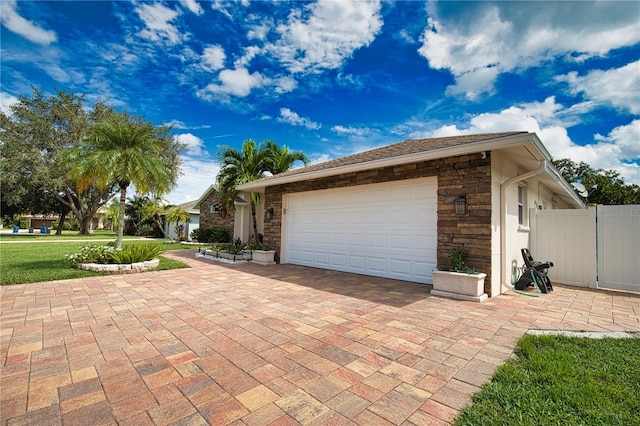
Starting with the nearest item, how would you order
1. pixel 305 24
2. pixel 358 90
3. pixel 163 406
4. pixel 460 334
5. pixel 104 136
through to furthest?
pixel 163 406, pixel 460 334, pixel 305 24, pixel 104 136, pixel 358 90

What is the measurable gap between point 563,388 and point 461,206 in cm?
385

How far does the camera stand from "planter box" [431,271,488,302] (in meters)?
5.13

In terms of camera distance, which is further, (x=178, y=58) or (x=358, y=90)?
(x=358, y=90)

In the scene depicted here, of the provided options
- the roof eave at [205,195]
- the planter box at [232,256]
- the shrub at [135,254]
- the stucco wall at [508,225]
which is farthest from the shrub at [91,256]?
the roof eave at [205,195]

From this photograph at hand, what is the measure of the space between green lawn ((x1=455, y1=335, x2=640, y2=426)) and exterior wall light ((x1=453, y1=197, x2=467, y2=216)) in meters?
2.92

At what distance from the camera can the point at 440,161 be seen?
6164 millimetres

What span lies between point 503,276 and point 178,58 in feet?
35.7

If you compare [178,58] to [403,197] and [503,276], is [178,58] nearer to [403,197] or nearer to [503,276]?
[403,197]

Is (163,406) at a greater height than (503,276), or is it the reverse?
(503,276)

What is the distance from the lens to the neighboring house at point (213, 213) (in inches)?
701

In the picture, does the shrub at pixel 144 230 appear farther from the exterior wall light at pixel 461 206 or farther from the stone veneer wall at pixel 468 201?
the exterior wall light at pixel 461 206

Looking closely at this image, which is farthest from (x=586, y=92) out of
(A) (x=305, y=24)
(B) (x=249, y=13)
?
(B) (x=249, y=13)

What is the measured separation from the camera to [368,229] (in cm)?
761

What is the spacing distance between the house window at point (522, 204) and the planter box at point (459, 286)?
2.66 meters
